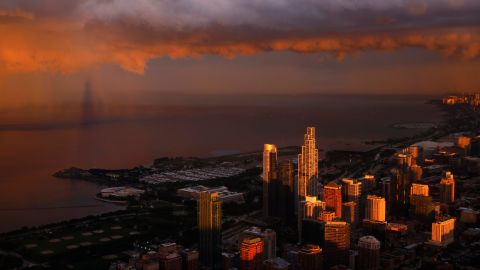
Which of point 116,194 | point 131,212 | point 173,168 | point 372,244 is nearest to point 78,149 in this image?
point 173,168

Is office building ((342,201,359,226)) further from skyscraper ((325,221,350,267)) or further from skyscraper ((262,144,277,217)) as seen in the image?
skyscraper ((325,221,350,267))

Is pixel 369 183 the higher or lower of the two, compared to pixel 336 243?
higher

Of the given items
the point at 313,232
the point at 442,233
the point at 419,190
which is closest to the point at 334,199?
the point at 313,232

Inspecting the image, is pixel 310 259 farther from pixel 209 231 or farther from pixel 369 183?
pixel 369 183

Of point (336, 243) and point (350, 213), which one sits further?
point (350, 213)

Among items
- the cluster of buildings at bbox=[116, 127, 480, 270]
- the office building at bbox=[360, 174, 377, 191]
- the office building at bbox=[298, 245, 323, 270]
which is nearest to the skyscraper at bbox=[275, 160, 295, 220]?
the cluster of buildings at bbox=[116, 127, 480, 270]

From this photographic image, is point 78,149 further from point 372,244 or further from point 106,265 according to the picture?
point 372,244
